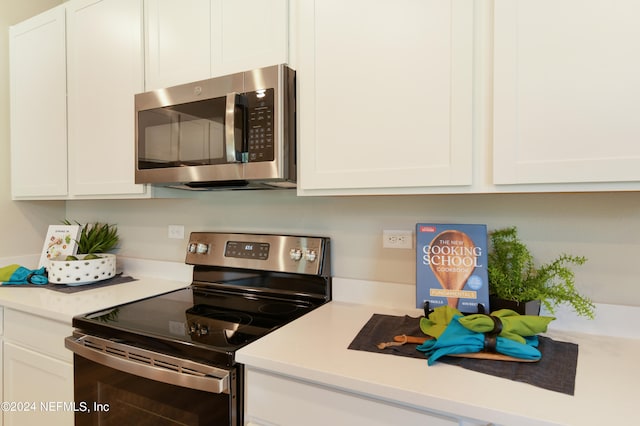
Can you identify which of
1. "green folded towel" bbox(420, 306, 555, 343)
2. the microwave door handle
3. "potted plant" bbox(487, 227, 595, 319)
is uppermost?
the microwave door handle

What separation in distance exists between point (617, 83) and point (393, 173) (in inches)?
23.0

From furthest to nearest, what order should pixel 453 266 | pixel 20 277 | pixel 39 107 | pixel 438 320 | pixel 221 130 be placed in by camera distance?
pixel 39 107 < pixel 20 277 < pixel 221 130 < pixel 453 266 < pixel 438 320

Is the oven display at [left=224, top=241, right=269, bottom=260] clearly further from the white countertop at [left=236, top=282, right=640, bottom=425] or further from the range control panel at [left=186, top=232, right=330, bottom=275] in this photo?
the white countertop at [left=236, top=282, right=640, bottom=425]

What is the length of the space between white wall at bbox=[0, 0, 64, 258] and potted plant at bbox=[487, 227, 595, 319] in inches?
95.5

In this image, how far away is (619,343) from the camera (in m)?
1.06

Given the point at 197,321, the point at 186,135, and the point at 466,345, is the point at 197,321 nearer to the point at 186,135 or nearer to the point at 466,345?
the point at 186,135

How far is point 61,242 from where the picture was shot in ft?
6.63

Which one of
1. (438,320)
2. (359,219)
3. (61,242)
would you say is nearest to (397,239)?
(359,219)

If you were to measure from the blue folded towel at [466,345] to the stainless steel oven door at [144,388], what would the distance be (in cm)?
55

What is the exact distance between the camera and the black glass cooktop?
107 centimetres

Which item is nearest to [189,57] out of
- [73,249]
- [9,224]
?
[73,249]

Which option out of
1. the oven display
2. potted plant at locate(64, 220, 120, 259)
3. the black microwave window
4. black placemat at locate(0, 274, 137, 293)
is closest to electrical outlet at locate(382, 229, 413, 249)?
the oven display

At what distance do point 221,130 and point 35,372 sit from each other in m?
1.28

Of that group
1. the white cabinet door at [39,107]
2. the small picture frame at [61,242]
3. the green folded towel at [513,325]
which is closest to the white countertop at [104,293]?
the small picture frame at [61,242]
